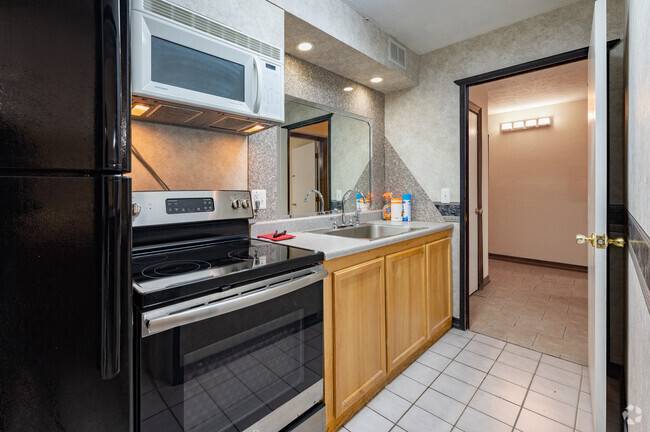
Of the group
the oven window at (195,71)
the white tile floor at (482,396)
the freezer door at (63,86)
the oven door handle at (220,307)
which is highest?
the oven window at (195,71)

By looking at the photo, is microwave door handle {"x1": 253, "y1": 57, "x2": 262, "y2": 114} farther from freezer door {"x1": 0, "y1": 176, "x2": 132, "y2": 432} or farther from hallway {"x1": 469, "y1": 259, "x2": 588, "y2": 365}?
hallway {"x1": 469, "y1": 259, "x2": 588, "y2": 365}

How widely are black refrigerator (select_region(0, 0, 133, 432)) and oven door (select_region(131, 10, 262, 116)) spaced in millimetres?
550

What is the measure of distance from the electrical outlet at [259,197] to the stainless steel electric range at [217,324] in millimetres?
254

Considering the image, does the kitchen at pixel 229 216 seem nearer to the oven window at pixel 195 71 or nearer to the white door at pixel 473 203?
the oven window at pixel 195 71

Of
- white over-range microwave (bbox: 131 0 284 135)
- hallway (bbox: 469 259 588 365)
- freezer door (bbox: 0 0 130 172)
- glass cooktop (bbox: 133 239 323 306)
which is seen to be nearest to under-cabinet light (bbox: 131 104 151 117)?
white over-range microwave (bbox: 131 0 284 135)

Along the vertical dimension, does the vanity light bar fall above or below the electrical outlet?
above

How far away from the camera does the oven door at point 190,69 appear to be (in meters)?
1.13

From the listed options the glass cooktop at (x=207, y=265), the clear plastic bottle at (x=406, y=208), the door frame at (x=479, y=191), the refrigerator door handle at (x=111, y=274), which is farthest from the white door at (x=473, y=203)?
the refrigerator door handle at (x=111, y=274)

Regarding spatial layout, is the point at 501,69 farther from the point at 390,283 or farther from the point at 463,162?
the point at 390,283

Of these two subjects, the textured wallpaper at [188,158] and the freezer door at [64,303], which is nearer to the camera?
the freezer door at [64,303]

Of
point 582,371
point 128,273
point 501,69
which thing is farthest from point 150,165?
point 582,371

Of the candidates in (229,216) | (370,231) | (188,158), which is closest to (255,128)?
(188,158)

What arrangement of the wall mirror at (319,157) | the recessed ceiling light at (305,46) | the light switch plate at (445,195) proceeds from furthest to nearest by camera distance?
the light switch plate at (445,195), the wall mirror at (319,157), the recessed ceiling light at (305,46)

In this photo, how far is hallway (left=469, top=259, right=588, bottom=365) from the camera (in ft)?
7.96
